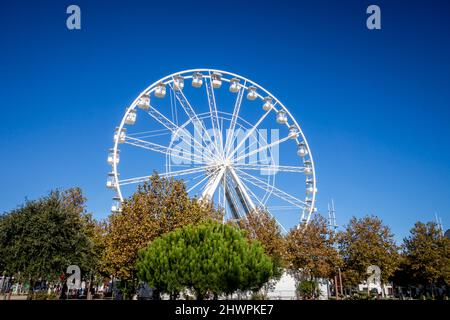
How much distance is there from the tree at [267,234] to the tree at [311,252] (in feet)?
7.29

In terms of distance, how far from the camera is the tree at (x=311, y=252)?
35.4 metres

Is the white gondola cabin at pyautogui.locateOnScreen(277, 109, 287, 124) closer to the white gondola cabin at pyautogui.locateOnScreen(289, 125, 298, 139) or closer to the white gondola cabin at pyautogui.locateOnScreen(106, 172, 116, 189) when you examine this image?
the white gondola cabin at pyautogui.locateOnScreen(289, 125, 298, 139)

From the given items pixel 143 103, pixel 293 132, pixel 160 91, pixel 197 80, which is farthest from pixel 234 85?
pixel 143 103

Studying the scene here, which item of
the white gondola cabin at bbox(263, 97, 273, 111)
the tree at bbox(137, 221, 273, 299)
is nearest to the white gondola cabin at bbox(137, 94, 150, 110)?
the white gondola cabin at bbox(263, 97, 273, 111)

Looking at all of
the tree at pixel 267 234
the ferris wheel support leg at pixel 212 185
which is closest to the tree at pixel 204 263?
the ferris wheel support leg at pixel 212 185

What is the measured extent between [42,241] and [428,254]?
1554 inches

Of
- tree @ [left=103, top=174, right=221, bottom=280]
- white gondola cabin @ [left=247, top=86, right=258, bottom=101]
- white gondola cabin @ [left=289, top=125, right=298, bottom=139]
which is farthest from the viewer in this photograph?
white gondola cabin @ [left=289, top=125, right=298, bottom=139]

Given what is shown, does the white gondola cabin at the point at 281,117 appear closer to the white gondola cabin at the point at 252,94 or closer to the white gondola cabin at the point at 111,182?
the white gondola cabin at the point at 252,94

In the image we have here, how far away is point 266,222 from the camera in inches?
1352

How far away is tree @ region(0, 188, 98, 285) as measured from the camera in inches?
1038

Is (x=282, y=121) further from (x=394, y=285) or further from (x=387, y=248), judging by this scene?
(x=394, y=285)

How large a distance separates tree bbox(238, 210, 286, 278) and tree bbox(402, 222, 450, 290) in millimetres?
19259

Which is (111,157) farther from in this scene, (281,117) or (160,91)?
(281,117)
